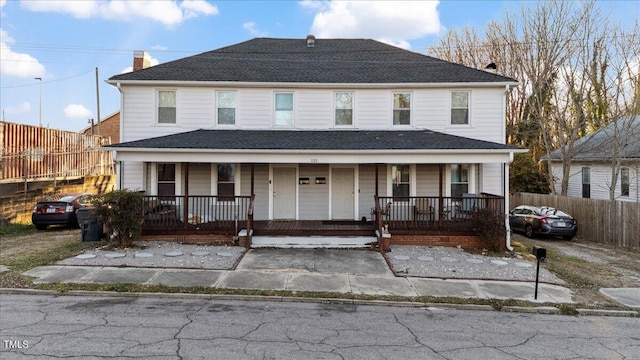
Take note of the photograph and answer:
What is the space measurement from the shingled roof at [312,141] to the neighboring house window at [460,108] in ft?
3.39

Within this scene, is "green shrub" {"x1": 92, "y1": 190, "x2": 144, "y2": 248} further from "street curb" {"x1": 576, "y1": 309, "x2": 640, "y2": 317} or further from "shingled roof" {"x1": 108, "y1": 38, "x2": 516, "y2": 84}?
"street curb" {"x1": 576, "y1": 309, "x2": 640, "y2": 317}

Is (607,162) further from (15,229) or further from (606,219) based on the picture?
(15,229)

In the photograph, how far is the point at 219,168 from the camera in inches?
551

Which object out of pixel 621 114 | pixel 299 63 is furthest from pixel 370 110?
pixel 621 114

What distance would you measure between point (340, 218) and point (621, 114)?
46.4 feet

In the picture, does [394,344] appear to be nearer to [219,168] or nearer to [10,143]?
[219,168]

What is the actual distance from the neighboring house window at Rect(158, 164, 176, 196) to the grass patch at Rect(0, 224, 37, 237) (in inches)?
202

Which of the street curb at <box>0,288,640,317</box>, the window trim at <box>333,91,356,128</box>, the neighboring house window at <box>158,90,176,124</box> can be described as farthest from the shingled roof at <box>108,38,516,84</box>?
the street curb at <box>0,288,640,317</box>

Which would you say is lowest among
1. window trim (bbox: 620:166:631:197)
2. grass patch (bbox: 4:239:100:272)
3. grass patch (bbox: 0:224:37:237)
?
grass patch (bbox: 4:239:100:272)

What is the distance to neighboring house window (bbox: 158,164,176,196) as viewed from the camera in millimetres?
13867

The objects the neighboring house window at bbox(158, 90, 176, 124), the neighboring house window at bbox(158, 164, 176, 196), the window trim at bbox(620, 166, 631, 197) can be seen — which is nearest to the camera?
the neighboring house window at bbox(158, 164, 176, 196)

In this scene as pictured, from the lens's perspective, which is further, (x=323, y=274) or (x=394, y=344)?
(x=323, y=274)

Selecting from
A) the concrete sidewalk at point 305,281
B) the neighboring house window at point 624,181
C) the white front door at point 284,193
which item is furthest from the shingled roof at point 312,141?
the neighboring house window at point 624,181

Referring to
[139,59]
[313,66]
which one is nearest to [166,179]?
[139,59]
